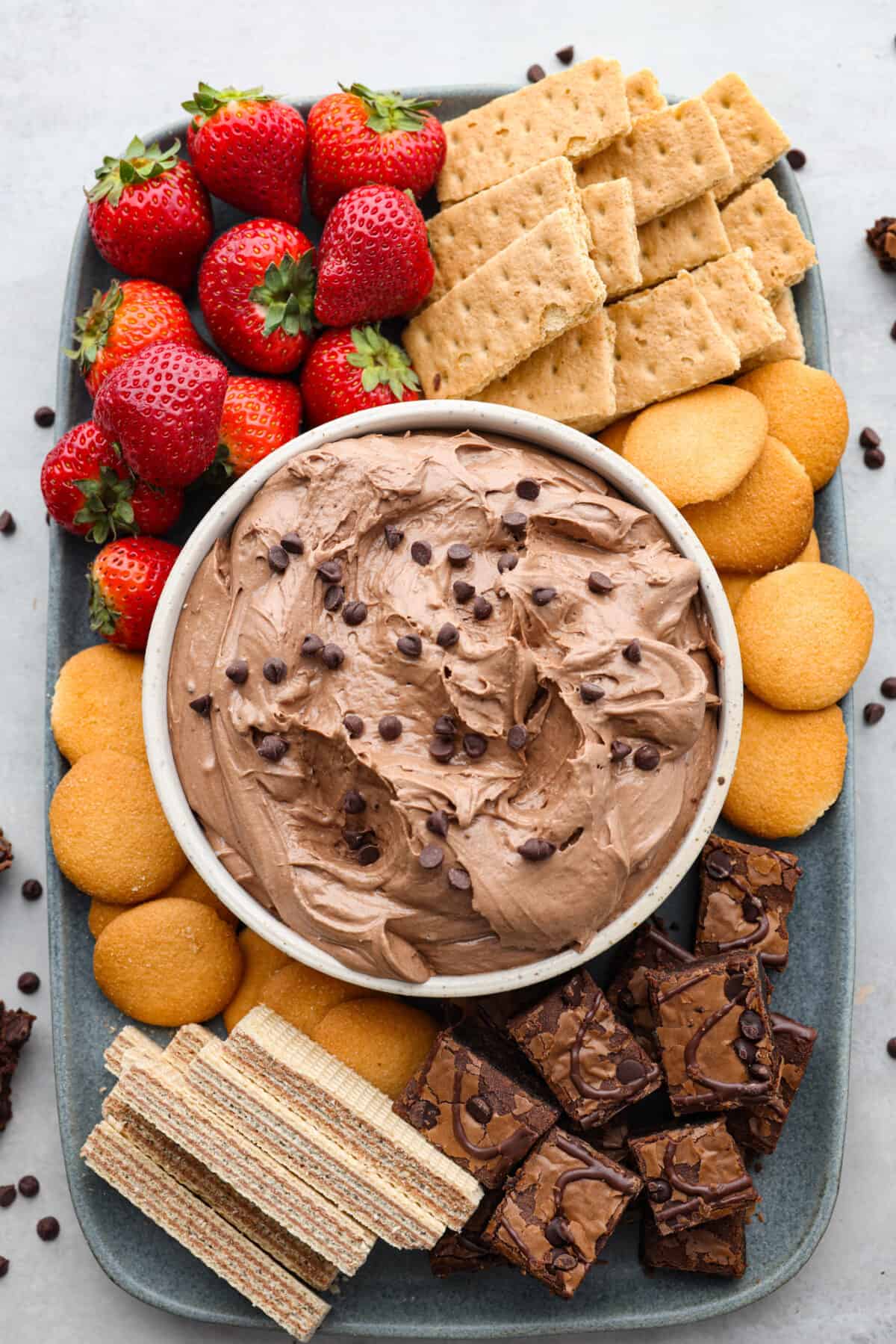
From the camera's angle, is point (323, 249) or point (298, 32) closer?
point (323, 249)

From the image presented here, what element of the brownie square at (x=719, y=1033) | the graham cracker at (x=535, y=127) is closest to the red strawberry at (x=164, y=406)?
the graham cracker at (x=535, y=127)

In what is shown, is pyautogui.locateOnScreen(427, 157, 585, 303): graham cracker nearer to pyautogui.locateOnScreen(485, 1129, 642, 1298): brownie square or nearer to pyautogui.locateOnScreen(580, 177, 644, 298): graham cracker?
pyautogui.locateOnScreen(580, 177, 644, 298): graham cracker

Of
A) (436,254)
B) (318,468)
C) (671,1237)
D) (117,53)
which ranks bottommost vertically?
(671,1237)

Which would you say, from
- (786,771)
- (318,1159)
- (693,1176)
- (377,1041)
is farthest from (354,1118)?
(786,771)

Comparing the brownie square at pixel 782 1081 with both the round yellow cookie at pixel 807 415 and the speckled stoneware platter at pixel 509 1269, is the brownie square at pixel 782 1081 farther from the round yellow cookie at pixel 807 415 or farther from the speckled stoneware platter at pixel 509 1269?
the round yellow cookie at pixel 807 415

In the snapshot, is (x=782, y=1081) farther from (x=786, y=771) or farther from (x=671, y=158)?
(x=671, y=158)

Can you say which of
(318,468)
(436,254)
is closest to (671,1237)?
(318,468)

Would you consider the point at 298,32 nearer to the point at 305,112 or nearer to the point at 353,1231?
the point at 305,112
